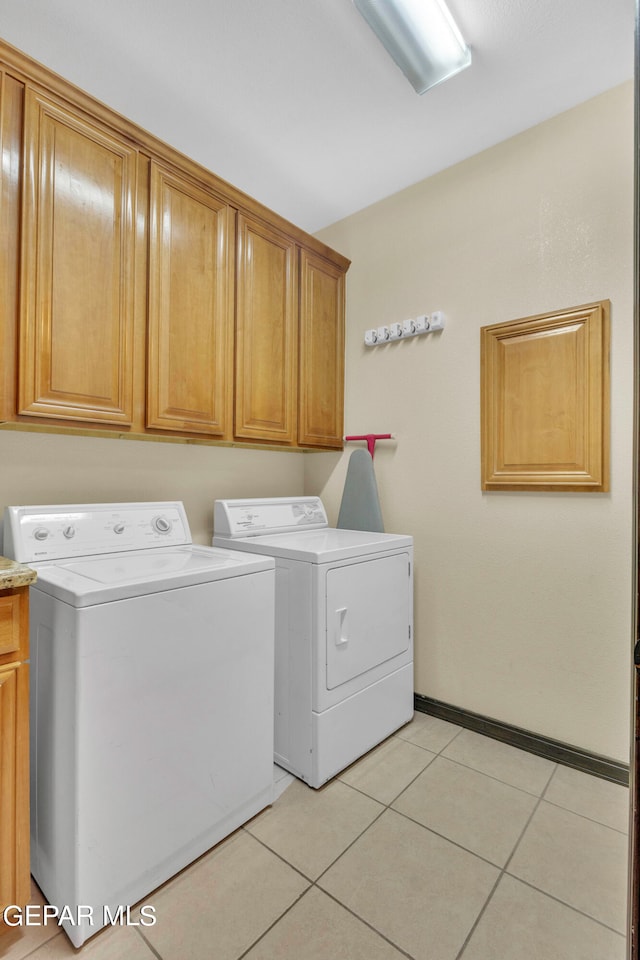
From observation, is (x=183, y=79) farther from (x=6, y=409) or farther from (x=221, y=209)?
(x=6, y=409)

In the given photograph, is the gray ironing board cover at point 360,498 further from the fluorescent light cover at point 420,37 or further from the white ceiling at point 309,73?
the fluorescent light cover at point 420,37

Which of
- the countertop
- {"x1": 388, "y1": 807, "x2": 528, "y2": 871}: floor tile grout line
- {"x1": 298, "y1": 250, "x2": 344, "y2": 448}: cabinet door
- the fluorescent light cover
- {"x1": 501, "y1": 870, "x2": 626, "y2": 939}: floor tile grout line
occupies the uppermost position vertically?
the fluorescent light cover

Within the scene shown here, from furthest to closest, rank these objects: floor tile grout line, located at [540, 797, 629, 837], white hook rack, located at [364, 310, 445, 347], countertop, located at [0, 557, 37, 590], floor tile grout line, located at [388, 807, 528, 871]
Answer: white hook rack, located at [364, 310, 445, 347]
floor tile grout line, located at [540, 797, 629, 837]
floor tile grout line, located at [388, 807, 528, 871]
countertop, located at [0, 557, 37, 590]

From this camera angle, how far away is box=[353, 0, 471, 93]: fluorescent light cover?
153 centimetres

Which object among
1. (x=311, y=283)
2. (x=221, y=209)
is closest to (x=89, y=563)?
(x=221, y=209)

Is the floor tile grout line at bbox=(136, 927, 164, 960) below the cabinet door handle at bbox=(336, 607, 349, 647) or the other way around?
below

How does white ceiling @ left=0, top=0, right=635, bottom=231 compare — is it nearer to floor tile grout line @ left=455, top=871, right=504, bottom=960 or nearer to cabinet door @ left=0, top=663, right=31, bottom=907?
cabinet door @ left=0, top=663, right=31, bottom=907

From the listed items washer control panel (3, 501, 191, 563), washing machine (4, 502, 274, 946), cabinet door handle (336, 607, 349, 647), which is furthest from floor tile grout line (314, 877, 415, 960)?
washer control panel (3, 501, 191, 563)

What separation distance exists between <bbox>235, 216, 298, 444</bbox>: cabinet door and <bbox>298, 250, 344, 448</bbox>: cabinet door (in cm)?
7

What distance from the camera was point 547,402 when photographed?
203 centimetres

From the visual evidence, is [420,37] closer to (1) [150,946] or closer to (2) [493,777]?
(2) [493,777]

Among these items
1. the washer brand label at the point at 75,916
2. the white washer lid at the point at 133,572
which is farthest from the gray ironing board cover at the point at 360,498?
the washer brand label at the point at 75,916

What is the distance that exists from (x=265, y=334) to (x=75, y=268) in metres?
0.92

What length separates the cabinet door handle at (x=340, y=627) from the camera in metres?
1.85
